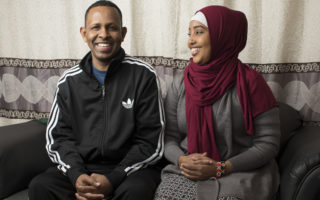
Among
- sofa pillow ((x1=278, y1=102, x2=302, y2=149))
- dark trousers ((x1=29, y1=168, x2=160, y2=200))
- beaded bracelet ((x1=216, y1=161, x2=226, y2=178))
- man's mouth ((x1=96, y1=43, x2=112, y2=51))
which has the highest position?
man's mouth ((x1=96, y1=43, x2=112, y2=51))

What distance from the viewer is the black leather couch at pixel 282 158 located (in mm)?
1275

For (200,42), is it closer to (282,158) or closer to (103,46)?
(103,46)

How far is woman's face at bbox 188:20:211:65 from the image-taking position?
139 centimetres

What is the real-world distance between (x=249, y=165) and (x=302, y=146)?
289 mm

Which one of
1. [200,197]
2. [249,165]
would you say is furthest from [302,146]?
[200,197]

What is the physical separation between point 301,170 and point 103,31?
1128 mm

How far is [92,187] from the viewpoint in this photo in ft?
4.35

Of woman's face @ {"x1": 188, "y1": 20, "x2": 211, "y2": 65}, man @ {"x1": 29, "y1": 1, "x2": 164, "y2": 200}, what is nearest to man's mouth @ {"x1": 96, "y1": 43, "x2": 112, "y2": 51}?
man @ {"x1": 29, "y1": 1, "x2": 164, "y2": 200}

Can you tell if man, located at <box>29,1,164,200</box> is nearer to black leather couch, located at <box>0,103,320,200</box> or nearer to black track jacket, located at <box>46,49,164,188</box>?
black track jacket, located at <box>46,49,164,188</box>

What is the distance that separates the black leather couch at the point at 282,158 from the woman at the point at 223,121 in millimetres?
97

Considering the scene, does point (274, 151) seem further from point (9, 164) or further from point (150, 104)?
point (9, 164)

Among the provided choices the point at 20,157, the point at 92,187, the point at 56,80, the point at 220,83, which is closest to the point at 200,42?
the point at 220,83

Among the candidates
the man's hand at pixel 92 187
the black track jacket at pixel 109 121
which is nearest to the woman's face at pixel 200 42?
the black track jacket at pixel 109 121

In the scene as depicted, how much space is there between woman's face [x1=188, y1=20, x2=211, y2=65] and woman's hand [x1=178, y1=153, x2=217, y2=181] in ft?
1.48
